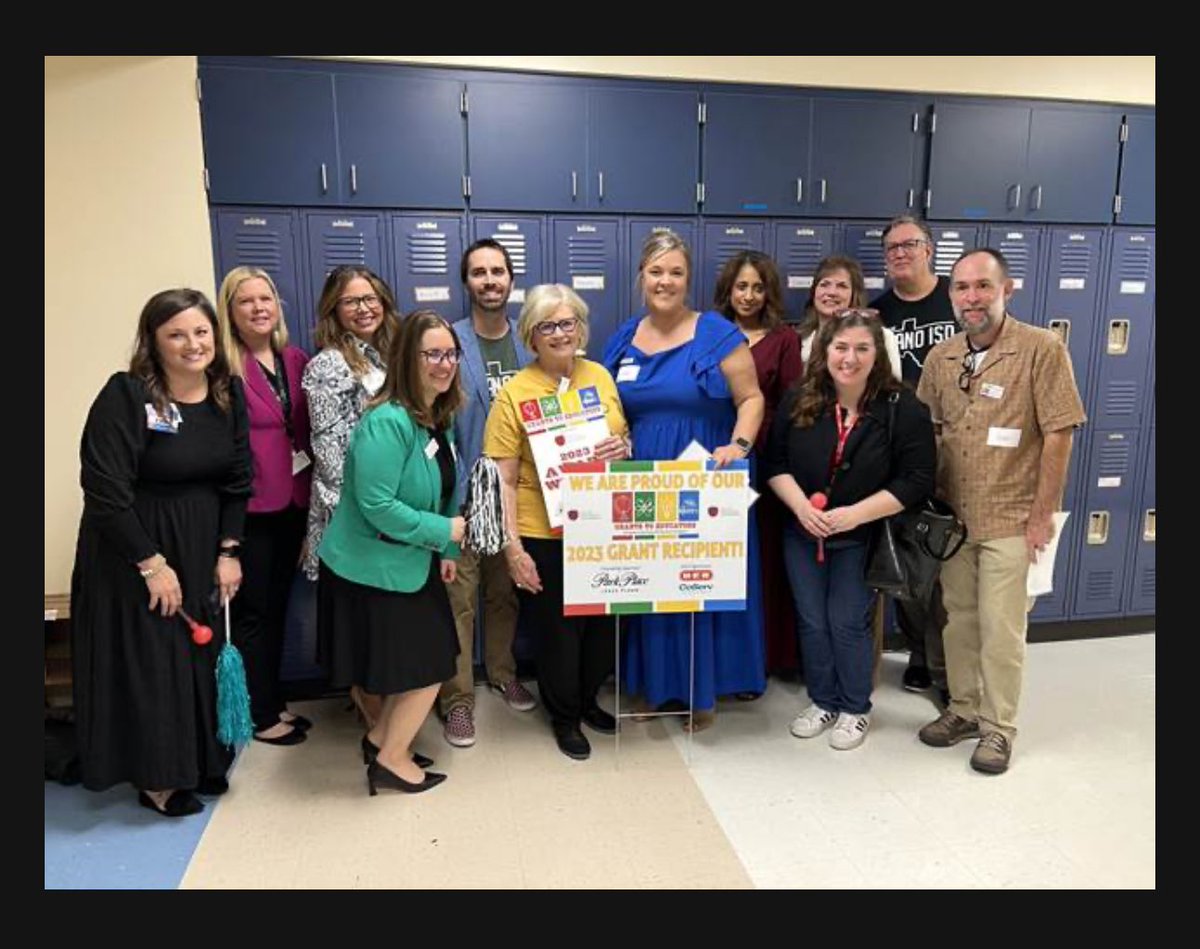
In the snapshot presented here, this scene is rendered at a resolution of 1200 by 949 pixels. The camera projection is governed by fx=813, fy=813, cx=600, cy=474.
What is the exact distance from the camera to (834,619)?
2924mm

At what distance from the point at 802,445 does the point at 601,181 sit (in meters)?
1.50

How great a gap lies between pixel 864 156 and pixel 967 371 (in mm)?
1394

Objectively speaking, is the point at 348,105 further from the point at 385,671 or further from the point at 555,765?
the point at 555,765

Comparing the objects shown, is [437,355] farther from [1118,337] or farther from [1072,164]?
[1118,337]

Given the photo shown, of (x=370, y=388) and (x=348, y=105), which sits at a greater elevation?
(x=348, y=105)

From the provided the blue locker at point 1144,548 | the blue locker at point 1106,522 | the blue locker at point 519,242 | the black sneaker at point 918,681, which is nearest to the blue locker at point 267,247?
the blue locker at point 519,242

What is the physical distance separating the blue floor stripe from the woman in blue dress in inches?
60.1

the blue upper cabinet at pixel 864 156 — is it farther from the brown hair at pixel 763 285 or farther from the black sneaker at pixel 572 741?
the black sneaker at pixel 572 741

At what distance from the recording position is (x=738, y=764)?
2.88 meters

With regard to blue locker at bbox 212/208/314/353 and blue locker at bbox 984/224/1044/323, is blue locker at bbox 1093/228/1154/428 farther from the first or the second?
blue locker at bbox 212/208/314/353

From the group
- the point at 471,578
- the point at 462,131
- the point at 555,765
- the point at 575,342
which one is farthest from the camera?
the point at 462,131

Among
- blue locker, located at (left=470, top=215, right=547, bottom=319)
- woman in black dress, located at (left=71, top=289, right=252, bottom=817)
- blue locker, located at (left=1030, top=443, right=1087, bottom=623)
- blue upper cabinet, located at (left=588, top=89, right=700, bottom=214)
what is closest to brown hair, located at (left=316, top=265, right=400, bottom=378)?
woman in black dress, located at (left=71, top=289, right=252, bottom=817)

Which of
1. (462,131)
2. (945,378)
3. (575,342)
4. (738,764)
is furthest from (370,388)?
(945,378)

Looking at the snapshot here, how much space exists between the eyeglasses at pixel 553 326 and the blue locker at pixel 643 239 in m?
0.97
